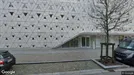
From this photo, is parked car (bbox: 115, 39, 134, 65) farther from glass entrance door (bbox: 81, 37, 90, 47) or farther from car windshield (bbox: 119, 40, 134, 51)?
glass entrance door (bbox: 81, 37, 90, 47)

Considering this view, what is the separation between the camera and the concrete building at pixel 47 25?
48.0 ft

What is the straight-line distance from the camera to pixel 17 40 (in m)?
14.9

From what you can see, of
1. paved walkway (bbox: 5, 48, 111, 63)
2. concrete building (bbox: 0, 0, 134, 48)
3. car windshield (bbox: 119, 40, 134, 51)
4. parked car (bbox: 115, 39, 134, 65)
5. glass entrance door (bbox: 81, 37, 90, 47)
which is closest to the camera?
parked car (bbox: 115, 39, 134, 65)

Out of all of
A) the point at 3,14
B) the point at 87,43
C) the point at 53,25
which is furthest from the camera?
the point at 87,43

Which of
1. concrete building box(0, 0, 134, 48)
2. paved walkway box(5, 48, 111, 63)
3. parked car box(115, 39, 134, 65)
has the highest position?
concrete building box(0, 0, 134, 48)

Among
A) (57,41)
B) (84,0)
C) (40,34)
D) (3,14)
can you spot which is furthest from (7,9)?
(84,0)

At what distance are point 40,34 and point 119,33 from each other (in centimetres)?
1069

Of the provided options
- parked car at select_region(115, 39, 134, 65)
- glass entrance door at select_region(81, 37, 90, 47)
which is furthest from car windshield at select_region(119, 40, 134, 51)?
glass entrance door at select_region(81, 37, 90, 47)

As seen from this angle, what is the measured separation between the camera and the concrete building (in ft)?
48.0

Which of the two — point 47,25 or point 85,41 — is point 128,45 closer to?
point 85,41

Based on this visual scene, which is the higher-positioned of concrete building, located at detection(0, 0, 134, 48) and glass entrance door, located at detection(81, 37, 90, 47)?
concrete building, located at detection(0, 0, 134, 48)

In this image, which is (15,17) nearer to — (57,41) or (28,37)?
(28,37)

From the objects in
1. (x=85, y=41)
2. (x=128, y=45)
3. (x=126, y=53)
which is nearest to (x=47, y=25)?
(x=85, y=41)

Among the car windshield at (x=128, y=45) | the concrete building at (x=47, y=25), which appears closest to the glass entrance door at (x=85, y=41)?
the concrete building at (x=47, y=25)
